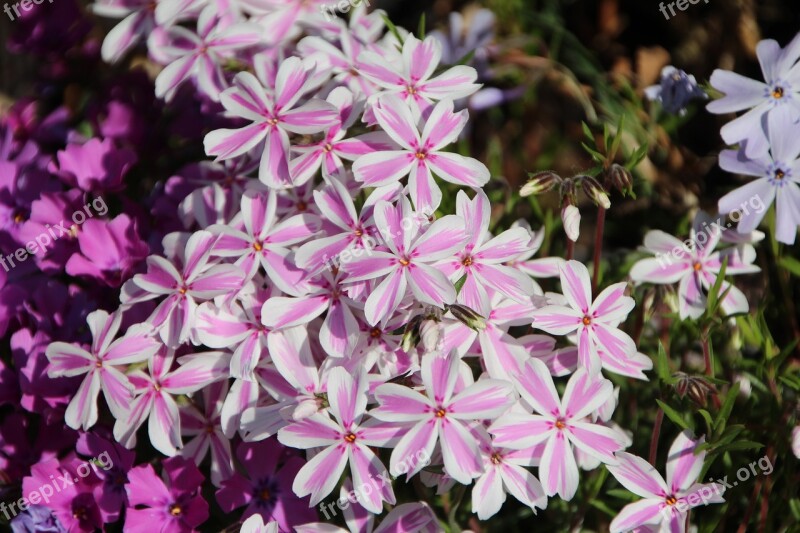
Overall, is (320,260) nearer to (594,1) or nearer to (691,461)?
(691,461)

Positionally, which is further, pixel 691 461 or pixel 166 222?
pixel 166 222

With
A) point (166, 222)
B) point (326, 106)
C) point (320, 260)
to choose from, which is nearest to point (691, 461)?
point (320, 260)

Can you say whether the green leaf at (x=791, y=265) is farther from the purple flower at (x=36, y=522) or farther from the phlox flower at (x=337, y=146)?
the purple flower at (x=36, y=522)

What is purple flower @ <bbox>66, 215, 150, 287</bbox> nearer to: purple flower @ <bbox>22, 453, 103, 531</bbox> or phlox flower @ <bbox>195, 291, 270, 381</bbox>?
phlox flower @ <bbox>195, 291, 270, 381</bbox>

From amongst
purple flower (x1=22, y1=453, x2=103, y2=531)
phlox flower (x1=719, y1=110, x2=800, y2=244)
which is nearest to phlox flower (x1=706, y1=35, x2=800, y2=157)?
phlox flower (x1=719, y1=110, x2=800, y2=244)

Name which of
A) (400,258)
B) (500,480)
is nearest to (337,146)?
(400,258)

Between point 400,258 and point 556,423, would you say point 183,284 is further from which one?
point 556,423
